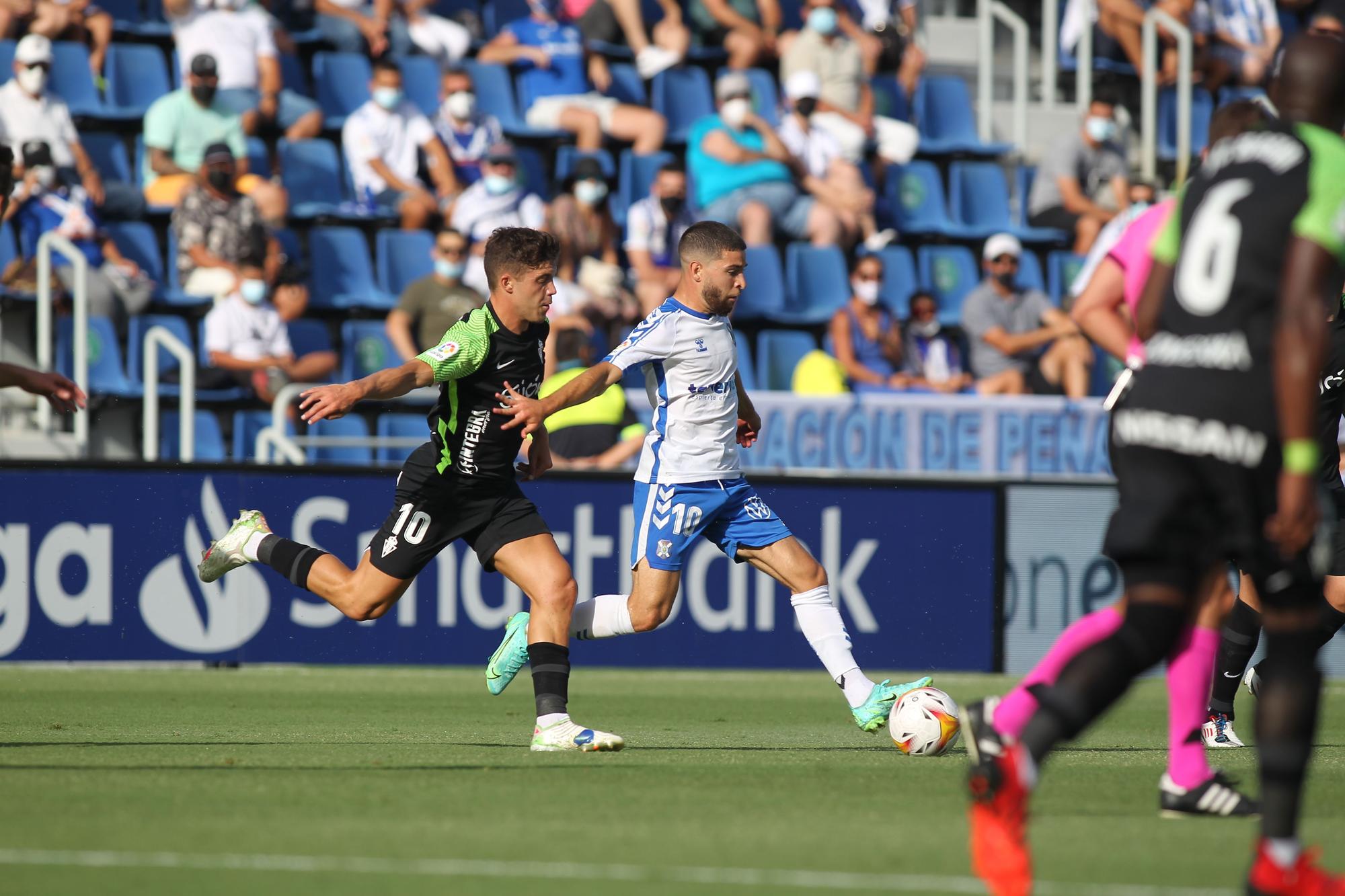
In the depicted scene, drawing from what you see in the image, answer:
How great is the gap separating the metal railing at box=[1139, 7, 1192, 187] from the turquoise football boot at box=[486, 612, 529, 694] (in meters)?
13.0

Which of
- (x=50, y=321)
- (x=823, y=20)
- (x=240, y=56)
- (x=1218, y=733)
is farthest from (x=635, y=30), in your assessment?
(x=1218, y=733)

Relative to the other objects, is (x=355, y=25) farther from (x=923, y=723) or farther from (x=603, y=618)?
(x=923, y=723)

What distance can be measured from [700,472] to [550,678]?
117cm

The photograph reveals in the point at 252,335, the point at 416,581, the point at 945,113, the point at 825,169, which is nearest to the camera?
the point at 416,581

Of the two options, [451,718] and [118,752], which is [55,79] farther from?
[118,752]

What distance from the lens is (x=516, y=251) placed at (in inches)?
319

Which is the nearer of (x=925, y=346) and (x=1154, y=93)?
(x=925, y=346)

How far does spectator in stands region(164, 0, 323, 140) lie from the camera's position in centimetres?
1652

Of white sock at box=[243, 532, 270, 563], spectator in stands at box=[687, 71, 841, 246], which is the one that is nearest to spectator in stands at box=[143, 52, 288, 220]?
spectator in stands at box=[687, 71, 841, 246]

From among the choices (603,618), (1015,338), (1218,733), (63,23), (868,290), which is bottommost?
(1218,733)

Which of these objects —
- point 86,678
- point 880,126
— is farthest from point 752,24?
point 86,678

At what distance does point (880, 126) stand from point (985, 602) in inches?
291

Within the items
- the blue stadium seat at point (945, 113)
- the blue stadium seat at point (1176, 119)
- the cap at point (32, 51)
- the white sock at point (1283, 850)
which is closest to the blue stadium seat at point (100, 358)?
the cap at point (32, 51)

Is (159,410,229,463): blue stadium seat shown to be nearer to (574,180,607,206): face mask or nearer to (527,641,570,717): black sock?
(574,180,607,206): face mask
